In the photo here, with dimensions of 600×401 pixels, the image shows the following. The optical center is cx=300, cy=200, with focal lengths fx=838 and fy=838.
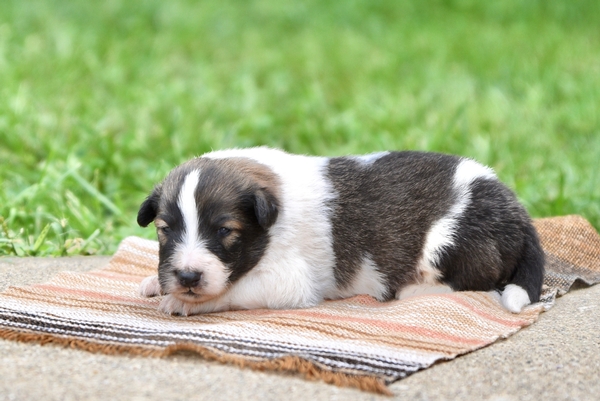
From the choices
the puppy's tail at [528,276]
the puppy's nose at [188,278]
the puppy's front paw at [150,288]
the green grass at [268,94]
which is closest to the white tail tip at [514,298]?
the puppy's tail at [528,276]

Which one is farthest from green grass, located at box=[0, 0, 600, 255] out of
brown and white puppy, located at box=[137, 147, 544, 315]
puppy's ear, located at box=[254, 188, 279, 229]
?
puppy's ear, located at box=[254, 188, 279, 229]

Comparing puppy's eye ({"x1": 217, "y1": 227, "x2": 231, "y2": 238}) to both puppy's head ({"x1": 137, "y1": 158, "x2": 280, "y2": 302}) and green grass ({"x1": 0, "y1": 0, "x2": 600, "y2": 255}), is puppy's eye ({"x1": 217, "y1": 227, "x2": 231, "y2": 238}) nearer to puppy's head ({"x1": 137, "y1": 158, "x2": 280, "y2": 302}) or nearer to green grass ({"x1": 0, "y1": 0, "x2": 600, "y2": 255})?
puppy's head ({"x1": 137, "y1": 158, "x2": 280, "y2": 302})

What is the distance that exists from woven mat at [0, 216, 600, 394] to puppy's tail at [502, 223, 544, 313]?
9cm

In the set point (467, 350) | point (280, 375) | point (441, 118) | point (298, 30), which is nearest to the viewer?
point (280, 375)

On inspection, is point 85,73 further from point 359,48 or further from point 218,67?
point 359,48

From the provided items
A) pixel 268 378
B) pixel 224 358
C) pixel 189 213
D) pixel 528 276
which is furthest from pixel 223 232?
pixel 528 276

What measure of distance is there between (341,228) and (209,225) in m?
0.89

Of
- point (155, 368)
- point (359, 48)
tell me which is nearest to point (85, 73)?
point (359, 48)

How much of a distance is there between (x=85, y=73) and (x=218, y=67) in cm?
198

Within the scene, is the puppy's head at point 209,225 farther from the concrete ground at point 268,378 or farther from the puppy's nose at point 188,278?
the concrete ground at point 268,378

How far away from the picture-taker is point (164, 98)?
32.1 feet

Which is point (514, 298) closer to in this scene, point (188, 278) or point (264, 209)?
point (264, 209)

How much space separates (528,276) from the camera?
5.08 meters

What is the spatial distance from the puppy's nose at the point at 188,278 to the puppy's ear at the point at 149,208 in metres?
0.61
